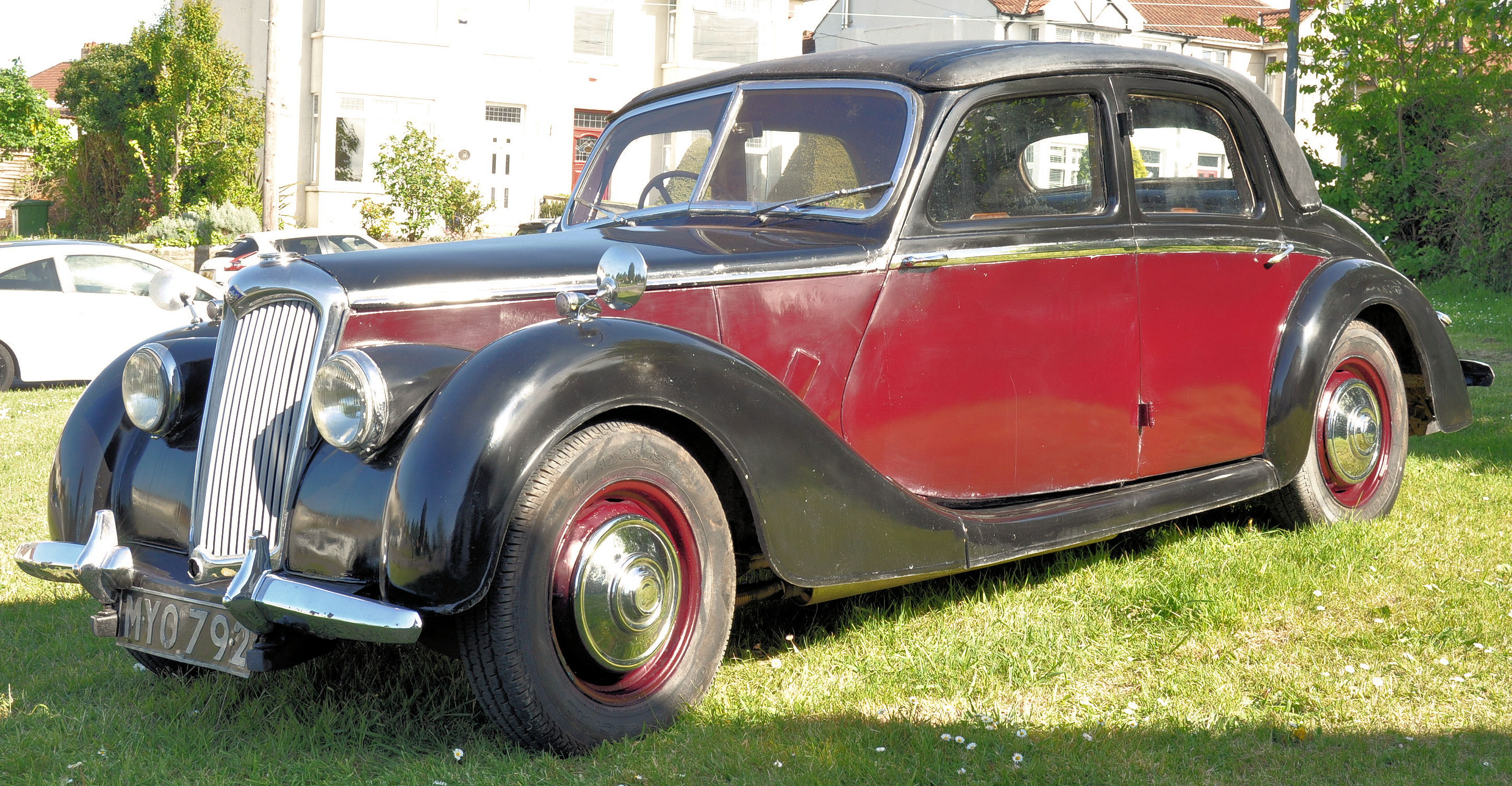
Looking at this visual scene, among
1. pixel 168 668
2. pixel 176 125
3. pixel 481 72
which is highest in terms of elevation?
pixel 481 72

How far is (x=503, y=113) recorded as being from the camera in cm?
2575

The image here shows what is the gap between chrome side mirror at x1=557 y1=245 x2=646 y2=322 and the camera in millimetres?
2895

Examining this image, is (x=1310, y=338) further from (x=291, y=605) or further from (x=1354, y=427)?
(x=291, y=605)

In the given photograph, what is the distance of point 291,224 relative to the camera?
20.8 m

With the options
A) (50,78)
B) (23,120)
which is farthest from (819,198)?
(50,78)

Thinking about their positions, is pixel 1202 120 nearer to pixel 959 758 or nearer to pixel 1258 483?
pixel 1258 483

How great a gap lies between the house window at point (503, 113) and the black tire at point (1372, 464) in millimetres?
22639

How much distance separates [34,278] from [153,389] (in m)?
8.99

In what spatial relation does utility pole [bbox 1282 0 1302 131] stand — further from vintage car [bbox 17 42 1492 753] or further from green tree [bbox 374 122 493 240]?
vintage car [bbox 17 42 1492 753]

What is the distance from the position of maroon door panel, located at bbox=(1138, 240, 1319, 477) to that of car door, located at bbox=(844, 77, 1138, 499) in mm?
100

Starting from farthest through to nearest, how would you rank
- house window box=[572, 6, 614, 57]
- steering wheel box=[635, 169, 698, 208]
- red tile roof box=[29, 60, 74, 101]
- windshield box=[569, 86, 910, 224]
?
1. red tile roof box=[29, 60, 74, 101]
2. house window box=[572, 6, 614, 57]
3. steering wheel box=[635, 169, 698, 208]
4. windshield box=[569, 86, 910, 224]

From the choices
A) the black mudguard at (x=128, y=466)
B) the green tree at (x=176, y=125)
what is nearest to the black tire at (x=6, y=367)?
the black mudguard at (x=128, y=466)

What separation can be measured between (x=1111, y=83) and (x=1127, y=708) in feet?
7.06

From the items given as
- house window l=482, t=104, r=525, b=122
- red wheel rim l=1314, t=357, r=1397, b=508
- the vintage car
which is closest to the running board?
the vintage car
